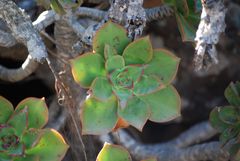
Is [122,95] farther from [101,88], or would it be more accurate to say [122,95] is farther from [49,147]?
[49,147]

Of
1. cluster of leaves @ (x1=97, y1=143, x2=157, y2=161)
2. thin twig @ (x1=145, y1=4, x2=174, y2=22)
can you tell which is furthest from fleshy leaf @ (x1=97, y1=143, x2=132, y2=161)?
thin twig @ (x1=145, y1=4, x2=174, y2=22)

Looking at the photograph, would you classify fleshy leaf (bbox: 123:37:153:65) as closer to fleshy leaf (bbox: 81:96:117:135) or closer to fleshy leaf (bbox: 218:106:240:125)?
fleshy leaf (bbox: 81:96:117:135)

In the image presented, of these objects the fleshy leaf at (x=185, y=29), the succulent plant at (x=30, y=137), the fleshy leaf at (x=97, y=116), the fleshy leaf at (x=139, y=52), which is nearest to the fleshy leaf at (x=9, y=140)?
the succulent plant at (x=30, y=137)

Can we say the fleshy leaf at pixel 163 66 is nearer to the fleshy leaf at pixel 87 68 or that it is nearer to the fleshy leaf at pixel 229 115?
the fleshy leaf at pixel 87 68

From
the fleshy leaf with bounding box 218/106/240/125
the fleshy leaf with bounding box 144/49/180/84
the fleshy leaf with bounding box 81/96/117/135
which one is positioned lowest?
the fleshy leaf with bounding box 218/106/240/125

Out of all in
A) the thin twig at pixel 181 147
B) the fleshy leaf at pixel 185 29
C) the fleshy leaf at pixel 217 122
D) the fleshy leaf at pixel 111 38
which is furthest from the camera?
the thin twig at pixel 181 147

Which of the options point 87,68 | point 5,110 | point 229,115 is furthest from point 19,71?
point 229,115

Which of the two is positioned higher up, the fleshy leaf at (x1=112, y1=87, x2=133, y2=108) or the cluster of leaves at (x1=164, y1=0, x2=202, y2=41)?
A: the cluster of leaves at (x1=164, y1=0, x2=202, y2=41)

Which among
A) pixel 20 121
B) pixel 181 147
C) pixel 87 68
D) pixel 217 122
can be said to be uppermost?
pixel 87 68
